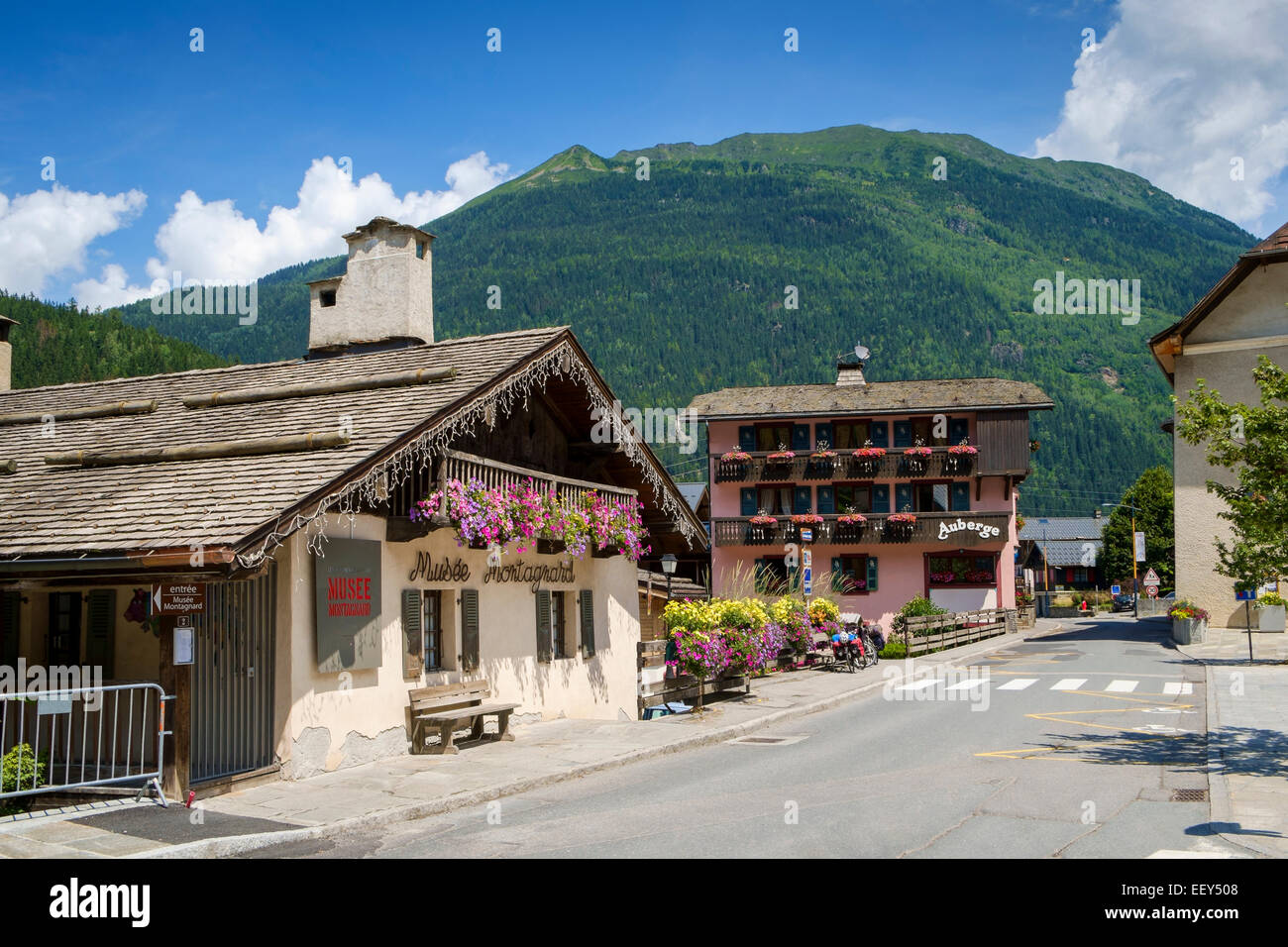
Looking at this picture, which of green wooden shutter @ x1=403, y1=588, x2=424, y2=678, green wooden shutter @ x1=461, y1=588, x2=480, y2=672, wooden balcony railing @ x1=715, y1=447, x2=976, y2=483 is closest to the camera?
green wooden shutter @ x1=403, y1=588, x2=424, y2=678

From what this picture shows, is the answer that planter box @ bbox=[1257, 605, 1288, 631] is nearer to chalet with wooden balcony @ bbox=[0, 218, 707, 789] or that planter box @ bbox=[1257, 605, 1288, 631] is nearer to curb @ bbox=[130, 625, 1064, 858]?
curb @ bbox=[130, 625, 1064, 858]

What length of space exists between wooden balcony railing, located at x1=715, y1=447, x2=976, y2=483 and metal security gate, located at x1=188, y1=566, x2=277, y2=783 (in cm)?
4150

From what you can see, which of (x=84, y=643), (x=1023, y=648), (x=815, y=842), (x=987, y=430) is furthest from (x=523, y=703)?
(x=987, y=430)

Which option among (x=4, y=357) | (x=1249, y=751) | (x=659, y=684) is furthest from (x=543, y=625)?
(x=4, y=357)

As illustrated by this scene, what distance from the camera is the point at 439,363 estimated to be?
16.0 meters

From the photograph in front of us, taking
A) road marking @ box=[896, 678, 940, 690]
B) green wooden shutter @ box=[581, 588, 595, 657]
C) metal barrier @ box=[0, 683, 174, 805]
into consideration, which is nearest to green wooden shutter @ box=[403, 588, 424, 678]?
metal barrier @ box=[0, 683, 174, 805]

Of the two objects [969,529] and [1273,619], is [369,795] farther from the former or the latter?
[969,529]

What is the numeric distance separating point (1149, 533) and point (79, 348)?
272 feet

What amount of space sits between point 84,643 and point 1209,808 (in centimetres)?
1211

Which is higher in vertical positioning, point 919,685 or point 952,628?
point 952,628

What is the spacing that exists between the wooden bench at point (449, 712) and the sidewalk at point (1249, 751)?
8.53m

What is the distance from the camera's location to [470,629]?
16234 millimetres

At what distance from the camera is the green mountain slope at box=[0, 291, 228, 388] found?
86.0 metres

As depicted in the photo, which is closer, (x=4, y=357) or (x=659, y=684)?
(x=659, y=684)
